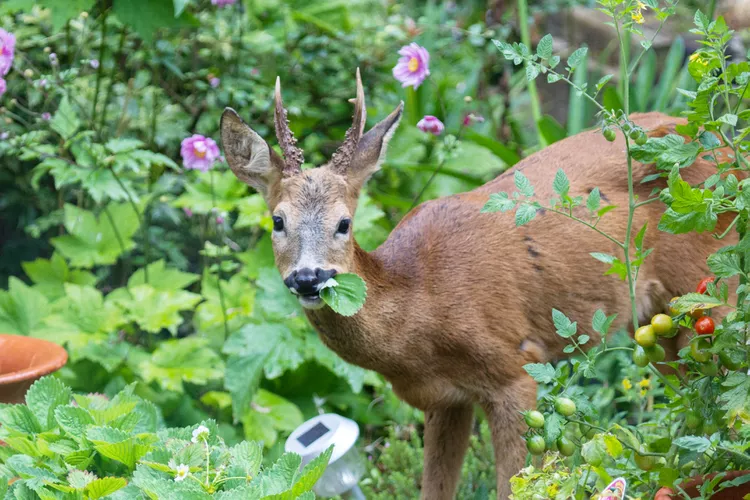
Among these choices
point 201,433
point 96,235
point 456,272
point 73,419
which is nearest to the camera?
point 201,433

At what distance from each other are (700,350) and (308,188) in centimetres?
130

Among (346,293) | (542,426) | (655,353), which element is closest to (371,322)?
(346,293)

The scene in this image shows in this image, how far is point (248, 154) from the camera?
3.18 m

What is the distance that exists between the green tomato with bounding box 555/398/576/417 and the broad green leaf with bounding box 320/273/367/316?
76cm

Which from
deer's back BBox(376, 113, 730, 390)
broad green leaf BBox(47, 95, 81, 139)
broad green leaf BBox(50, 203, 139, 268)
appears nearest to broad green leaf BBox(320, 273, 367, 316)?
deer's back BBox(376, 113, 730, 390)

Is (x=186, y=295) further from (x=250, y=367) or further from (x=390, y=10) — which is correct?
(x=390, y=10)

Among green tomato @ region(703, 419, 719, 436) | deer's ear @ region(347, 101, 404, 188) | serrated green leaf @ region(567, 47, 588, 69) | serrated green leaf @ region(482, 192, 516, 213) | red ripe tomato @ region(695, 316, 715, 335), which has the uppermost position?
serrated green leaf @ region(567, 47, 588, 69)

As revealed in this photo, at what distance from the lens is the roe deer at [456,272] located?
3018mm

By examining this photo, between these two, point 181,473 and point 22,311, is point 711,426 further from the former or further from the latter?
point 22,311

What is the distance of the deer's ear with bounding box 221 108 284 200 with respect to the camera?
311 cm

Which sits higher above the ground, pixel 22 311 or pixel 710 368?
pixel 710 368

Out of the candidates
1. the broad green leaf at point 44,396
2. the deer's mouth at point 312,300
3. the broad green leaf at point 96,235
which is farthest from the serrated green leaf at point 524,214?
the broad green leaf at point 96,235

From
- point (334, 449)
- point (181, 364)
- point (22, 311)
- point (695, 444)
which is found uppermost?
point (695, 444)

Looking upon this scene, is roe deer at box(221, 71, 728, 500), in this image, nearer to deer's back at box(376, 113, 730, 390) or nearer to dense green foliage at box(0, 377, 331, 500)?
deer's back at box(376, 113, 730, 390)
